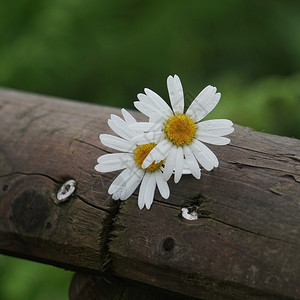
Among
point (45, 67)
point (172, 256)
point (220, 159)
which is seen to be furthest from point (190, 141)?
point (45, 67)

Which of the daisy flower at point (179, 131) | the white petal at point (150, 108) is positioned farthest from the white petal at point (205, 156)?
the white petal at point (150, 108)

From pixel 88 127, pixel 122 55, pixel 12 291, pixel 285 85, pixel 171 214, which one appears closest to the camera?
pixel 171 214

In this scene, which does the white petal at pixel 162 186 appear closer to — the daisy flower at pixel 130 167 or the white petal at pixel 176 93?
the daisy flower at pixel 130 167

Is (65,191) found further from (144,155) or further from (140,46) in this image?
(140,46)

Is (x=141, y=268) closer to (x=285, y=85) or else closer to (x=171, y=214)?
(x=171, y=214)

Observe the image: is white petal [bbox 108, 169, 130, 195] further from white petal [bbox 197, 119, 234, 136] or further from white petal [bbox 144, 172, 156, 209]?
white petal [bbox 197, 119, 234, 136]

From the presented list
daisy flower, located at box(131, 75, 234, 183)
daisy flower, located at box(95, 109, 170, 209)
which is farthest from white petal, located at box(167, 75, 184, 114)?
daisy flower, located at box(95, 109, 170, 209)
